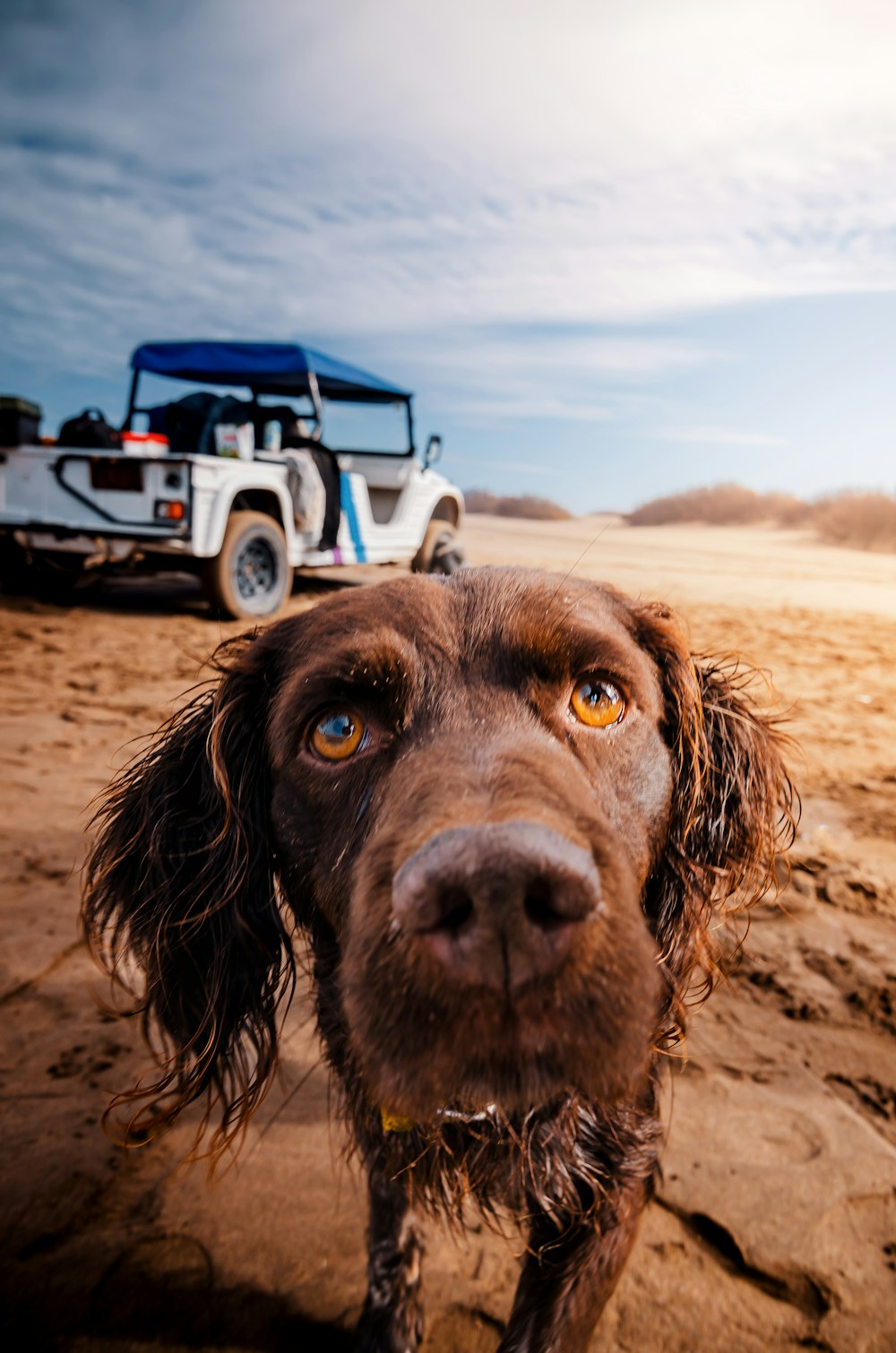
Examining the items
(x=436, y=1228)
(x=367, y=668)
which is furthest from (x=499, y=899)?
(x=436, y=1228)

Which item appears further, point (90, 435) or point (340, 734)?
point (90, 435)

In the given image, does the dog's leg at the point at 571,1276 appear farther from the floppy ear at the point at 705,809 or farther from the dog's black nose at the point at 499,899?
the dog's black nose at the point at 499,899

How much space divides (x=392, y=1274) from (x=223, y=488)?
7.92 m

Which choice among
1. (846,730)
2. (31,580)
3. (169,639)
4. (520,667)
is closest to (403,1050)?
(520,667)

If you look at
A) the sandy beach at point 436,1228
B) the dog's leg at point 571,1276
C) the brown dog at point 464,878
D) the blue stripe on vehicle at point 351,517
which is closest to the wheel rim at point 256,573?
the blue stripe on vehicle at point 351,517

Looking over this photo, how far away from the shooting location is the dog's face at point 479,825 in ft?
3.79

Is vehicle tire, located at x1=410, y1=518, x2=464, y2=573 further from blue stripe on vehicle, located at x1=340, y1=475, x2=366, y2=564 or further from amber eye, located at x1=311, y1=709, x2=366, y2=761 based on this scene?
amber eye, located at x1=311, y1=709, x2=366, y2=761

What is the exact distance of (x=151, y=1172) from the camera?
228cm

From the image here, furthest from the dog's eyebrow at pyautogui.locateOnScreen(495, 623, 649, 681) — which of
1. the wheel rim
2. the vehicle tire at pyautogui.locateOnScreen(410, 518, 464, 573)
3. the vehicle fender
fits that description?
the vehicle tire at pyautogui.locateOnScreen(410, 518, 464, 573)

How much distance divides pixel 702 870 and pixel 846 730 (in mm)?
4518

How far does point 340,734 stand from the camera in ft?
5.74

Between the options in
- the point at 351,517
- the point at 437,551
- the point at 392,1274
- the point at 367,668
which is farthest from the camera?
the point at 437,551

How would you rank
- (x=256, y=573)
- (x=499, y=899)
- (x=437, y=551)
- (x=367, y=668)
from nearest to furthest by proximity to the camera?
1. (x=499, y=899)
2. (x=367, y=668)
3. (x=256, y=573)
4. (x=437, y=551)

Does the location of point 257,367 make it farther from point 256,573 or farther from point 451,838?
point 451,838
